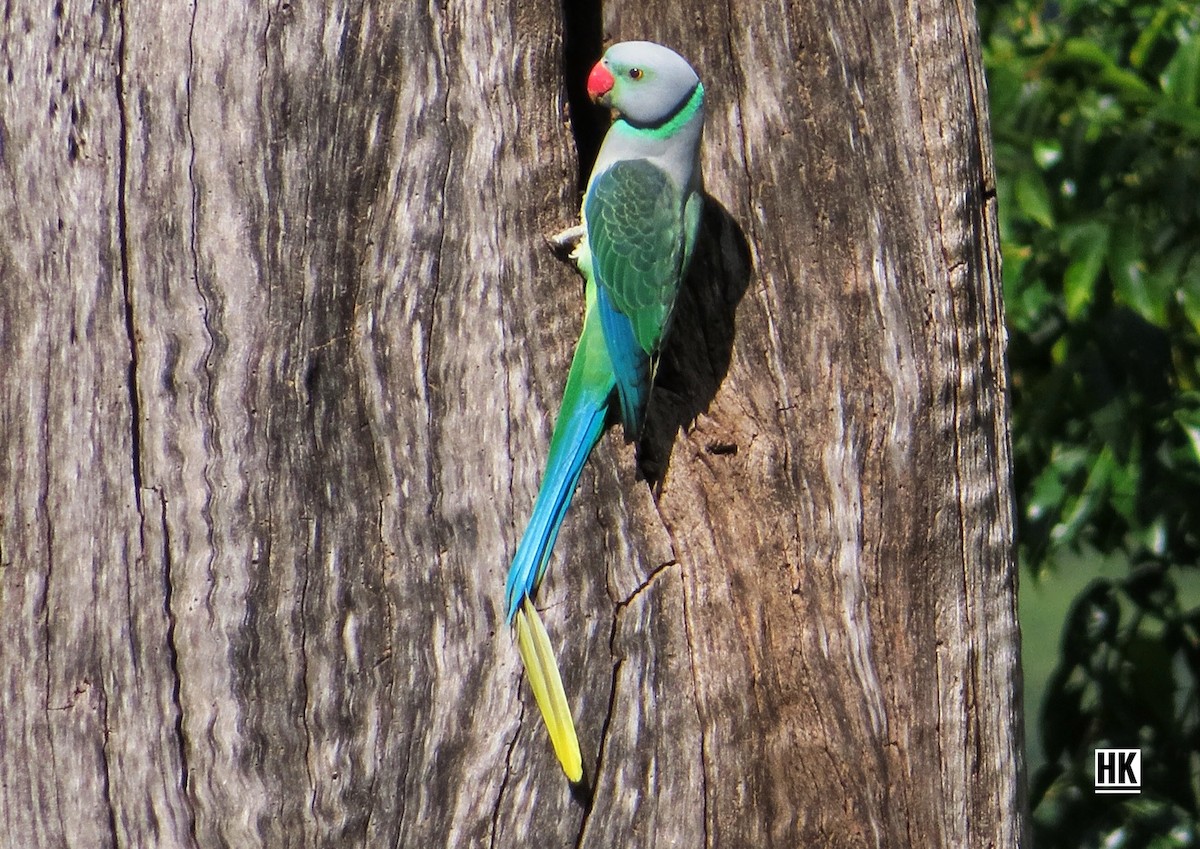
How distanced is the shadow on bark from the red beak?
9.8 inches

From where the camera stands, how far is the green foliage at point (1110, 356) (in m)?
2.66

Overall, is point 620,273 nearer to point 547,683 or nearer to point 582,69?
point 582,69

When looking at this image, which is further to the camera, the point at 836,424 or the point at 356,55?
the point at 836,424

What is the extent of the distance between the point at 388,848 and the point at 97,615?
22.5 inches

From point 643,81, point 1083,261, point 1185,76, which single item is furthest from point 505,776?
point 1185,76

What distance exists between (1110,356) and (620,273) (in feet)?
3.86

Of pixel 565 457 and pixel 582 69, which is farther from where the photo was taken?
pixel 582 69

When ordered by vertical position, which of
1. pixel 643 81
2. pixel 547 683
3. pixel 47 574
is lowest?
pixel 547 683

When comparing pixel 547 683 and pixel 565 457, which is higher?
pixel 565 457

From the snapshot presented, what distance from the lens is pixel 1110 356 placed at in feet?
8.99

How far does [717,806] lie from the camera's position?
2197 mm

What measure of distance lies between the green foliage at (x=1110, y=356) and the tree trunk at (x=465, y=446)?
532 millimetres

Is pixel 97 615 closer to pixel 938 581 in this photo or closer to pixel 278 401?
pixel 278 401

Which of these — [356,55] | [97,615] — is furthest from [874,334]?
[97,615]
